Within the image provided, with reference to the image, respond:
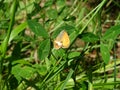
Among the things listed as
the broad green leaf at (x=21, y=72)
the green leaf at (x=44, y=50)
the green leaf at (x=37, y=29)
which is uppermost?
the green leaf at (x=37, y=29)

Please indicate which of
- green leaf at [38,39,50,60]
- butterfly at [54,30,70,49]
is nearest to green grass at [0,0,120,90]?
green leaf at [38,39,50,60]

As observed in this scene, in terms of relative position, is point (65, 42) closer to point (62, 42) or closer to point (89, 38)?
point (62, 42)

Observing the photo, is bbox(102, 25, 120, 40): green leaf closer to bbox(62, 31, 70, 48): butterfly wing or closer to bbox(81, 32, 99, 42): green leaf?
bbox(81, 32, 99, 42): green leaf

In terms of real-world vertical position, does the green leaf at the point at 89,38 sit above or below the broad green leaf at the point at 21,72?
above

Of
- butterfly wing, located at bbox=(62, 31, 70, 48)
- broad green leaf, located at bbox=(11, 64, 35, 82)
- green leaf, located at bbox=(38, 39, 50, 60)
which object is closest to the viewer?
butterfly wing, located at bbox=(62, 31, 70, 48)

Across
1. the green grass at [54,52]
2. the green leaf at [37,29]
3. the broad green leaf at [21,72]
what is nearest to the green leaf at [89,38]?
the green grass at [54,52]

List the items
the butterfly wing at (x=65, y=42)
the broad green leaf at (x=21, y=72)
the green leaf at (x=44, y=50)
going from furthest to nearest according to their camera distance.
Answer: the broad green leaf at (x=21, y=72), the green leaf at (x=44, y=50), the butterfly wing at (x=65, y=42)

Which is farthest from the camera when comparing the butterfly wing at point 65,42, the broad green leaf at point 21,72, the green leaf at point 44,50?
the broad green leaf at point 21,72

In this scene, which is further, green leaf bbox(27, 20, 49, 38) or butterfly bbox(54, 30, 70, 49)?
green leaf bbox(27, 20, 49, 38)

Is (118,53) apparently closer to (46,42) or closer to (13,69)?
(13,69)

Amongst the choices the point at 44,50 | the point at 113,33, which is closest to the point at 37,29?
the point at 44,50

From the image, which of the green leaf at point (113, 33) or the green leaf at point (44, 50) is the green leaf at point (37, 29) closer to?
the green leaf at point (44, 50)
